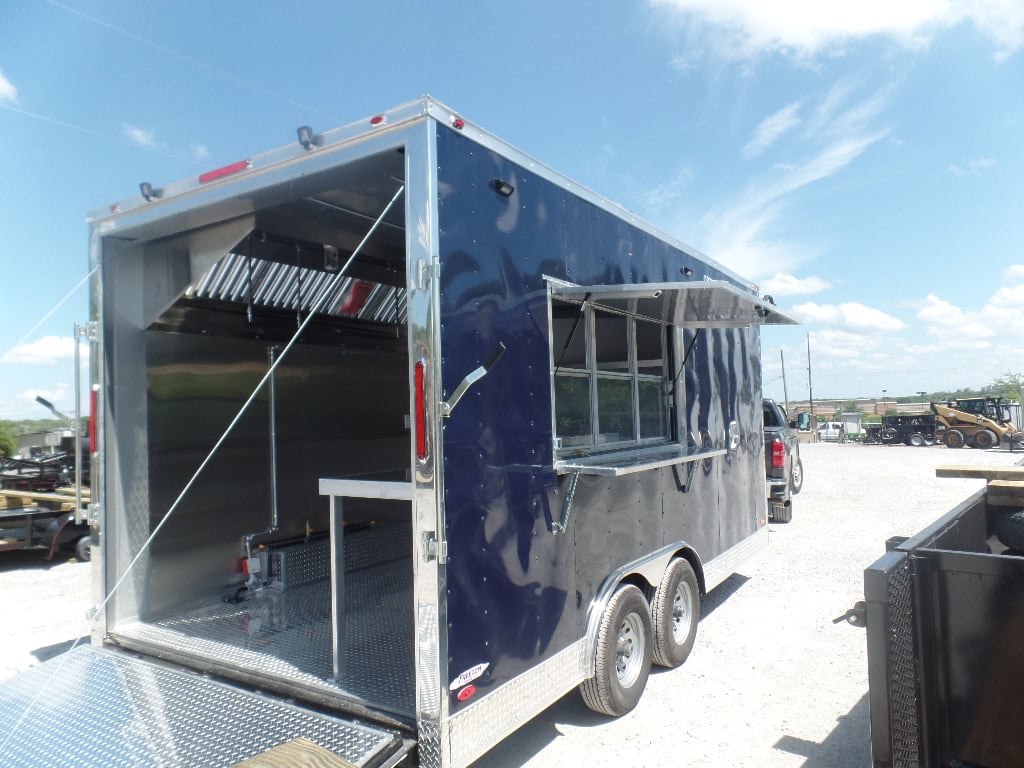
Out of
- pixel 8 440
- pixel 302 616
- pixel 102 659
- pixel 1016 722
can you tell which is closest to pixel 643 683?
pixel 302 616

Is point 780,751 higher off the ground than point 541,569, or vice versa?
point 541,569

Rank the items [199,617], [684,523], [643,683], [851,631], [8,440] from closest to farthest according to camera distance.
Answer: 1. [643,683]
2. [199,617]
3. [684,523]
4. [851,631]
5. [8,440]

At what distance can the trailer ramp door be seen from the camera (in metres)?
2.60

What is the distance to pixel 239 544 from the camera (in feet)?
16.5

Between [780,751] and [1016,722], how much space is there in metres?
2.11

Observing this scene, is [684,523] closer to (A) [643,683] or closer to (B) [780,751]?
(A) [643,683]

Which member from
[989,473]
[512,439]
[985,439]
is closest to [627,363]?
[512,439]

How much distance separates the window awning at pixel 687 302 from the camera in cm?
356

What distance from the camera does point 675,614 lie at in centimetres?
468

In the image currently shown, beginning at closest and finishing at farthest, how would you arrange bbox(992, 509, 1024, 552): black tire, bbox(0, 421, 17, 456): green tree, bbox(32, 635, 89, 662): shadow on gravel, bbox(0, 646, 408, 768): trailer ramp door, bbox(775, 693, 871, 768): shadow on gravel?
bbox(0, 646, 408, 768): trailer ramp door → bbox(992, 509, 1024, 552): black tire → bbox(775, 693, 871, 768): shadow on gravel → bbox(32, 635, 89, 662): shadow on gravel → bbox(0, 421, 17, 456): green tree

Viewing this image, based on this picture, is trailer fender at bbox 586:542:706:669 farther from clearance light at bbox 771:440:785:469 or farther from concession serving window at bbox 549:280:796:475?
clearance light at bbox 771:440:785:469

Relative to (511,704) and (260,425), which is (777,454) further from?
(511,704)

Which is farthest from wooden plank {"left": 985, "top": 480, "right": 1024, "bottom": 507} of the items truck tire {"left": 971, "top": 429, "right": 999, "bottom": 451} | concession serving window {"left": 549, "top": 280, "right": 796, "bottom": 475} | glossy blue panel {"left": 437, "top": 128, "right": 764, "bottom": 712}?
truck tire {"left": 971, "top": 429, "right": 999, "bottom": 451}

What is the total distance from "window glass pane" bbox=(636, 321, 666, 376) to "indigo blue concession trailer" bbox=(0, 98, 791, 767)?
0.02 metres
